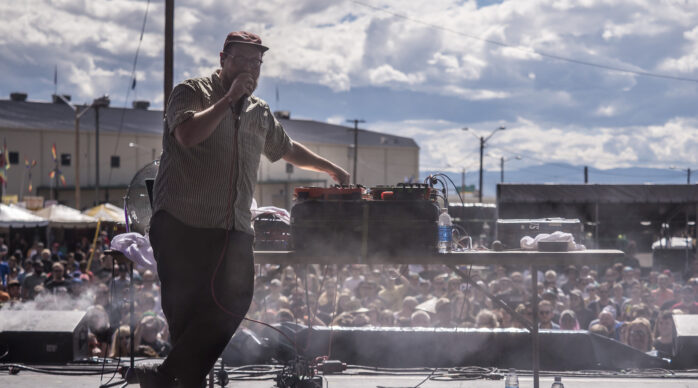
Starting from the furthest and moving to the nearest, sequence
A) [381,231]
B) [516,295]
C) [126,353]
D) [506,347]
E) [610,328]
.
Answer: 1. [516,295]
2. [610,328]
3. [126,353]
4. [506,347]
5. [381,231]

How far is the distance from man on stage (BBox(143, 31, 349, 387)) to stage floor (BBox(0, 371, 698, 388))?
2.16 meters

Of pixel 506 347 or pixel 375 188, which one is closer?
pixel 375 188

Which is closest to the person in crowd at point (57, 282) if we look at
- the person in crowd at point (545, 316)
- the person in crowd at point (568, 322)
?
the person in crowd at point (545, 316)

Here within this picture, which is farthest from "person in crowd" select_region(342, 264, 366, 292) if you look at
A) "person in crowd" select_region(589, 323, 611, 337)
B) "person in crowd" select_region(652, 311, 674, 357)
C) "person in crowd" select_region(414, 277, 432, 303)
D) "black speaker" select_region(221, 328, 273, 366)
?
"black speaker" select_region(221, 328, 273, 366)

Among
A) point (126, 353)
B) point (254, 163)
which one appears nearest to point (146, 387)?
point (254, 163)

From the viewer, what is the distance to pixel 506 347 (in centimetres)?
579

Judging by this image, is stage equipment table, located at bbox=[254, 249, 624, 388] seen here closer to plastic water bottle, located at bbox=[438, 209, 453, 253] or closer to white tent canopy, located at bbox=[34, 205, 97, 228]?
plastic water bottle, located at bbox=[438, 209, 453, 253]

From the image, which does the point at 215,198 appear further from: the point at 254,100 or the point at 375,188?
the point at 375,188

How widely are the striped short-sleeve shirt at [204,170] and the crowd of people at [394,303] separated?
3854mm

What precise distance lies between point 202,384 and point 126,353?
5880mm

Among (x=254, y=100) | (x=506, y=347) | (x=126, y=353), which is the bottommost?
(x=126, y=353)

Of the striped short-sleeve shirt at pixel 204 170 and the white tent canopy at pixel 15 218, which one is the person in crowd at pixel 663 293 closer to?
the striped short-sleeve shirt at pixel 204 170

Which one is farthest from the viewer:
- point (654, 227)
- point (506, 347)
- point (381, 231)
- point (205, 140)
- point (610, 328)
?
point (654, 227)

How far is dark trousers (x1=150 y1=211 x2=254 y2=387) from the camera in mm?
2662
